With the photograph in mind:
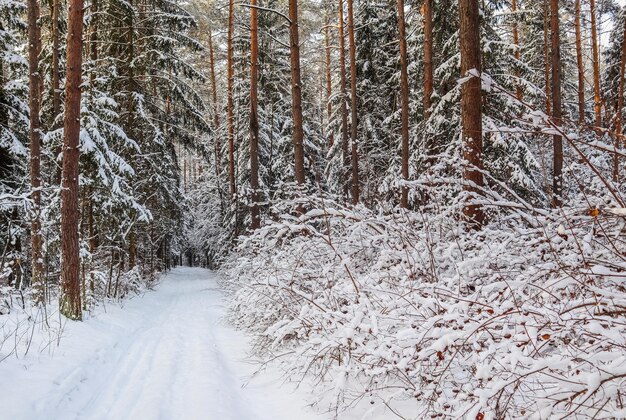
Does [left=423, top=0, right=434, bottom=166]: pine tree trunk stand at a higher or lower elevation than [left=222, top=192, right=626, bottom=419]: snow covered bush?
higher

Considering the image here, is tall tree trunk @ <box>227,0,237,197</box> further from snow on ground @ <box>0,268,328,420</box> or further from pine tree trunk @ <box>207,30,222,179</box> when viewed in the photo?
snow on ground @ <box>0,268,328,420</box>

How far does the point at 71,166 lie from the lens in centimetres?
789

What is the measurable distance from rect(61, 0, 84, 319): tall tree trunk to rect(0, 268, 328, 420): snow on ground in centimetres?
81

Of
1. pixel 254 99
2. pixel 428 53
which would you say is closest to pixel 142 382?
pixel 428 53

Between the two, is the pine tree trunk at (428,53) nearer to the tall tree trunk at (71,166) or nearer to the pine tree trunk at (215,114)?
the tall tree trunk at (71,166)

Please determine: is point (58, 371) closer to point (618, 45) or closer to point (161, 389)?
point (161, 389)

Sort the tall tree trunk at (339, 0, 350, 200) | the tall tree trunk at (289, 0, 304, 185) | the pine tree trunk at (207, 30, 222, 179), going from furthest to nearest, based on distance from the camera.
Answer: the pine tree trunk at (207, 30, 222, 179), the tall tree trunk at (339, 0, 350, 200), the tall tree trunk at (289, 0, 304, 185)

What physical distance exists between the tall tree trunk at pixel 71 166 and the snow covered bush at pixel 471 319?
3713 millimetres

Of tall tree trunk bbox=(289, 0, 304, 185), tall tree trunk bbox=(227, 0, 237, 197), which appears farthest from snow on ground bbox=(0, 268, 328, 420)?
tall tree trunk bbox=(227, 0, 237, 197)

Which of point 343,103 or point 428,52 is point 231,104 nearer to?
point 343,103

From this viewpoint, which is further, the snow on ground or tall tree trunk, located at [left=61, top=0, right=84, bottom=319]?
tall tree trunk, located at [left=61, top=0, right=84, bottom=319]

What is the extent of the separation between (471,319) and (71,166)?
782 centimetres

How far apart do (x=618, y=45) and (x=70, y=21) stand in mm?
24447

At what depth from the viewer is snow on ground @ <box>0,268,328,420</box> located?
3.99 m
